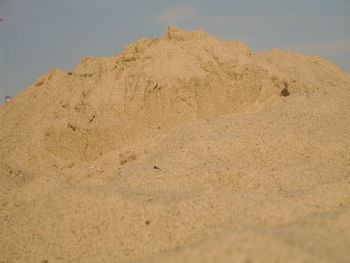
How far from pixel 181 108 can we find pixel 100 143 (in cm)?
133

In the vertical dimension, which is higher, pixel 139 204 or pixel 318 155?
pixel 318 155

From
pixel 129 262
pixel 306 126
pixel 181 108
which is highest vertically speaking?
pixel 181 108

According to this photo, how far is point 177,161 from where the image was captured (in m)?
3.83

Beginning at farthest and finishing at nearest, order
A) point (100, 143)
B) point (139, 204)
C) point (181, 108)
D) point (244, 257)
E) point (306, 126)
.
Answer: point (181, 108) < point (100, 143) < point (306, 126) < point (139, 204) < point (244, 257)

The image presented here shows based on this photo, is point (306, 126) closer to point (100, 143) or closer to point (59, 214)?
point (100, 143)

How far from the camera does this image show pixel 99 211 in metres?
2.96

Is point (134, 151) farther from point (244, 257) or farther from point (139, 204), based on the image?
point (244, 257)

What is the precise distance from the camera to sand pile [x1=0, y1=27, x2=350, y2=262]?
2.52 meters

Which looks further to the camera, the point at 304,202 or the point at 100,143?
the point at 100,143

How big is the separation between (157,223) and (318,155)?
2186 mm

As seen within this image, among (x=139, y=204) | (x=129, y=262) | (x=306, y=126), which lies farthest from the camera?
(x=306, y=126)

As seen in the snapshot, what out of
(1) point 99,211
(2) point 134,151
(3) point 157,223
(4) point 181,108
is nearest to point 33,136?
(2) point 134,151

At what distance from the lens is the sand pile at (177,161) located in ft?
8.25

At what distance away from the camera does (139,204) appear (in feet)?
9.55
